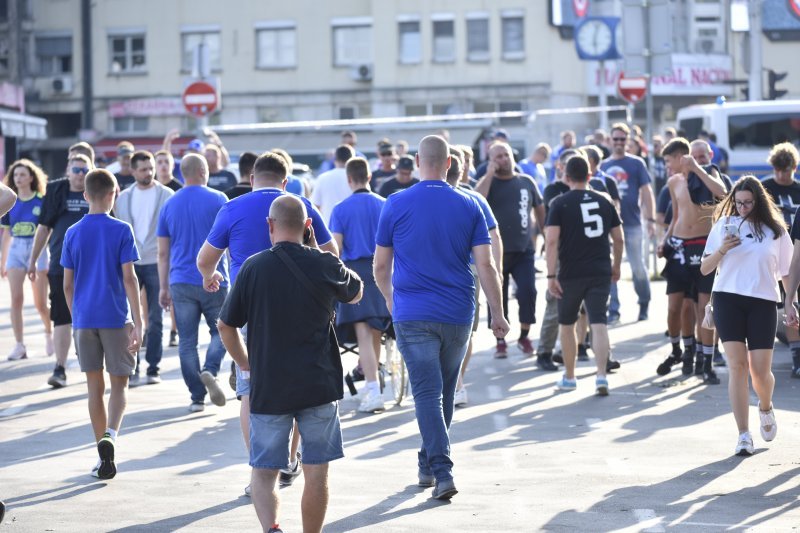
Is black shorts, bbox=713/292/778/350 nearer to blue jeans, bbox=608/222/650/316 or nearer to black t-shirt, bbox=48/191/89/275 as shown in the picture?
black t-shirt, bbox=48/191/89/275

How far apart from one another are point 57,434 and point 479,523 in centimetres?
406

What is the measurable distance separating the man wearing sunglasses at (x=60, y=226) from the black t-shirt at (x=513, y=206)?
12.3ft

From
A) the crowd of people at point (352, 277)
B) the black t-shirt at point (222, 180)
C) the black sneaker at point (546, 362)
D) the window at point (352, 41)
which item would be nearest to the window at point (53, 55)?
the window at point (352, 41)

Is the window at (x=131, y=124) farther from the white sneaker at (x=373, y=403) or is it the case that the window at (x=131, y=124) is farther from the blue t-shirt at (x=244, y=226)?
the blue t-shirt at (x=244, y=226)

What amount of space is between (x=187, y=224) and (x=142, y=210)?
2.21 meters

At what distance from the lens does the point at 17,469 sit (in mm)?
9133

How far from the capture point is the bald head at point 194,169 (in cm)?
1134

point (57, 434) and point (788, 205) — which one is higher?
point (788, 205)

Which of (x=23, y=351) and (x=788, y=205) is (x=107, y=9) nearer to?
(x=23, y=351)

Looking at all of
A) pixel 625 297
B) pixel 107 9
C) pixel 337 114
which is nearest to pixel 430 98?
pixel 337 114

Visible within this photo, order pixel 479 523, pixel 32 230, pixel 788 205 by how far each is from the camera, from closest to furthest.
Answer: pixel 479 523, pixel 788 205, pixel 32 230

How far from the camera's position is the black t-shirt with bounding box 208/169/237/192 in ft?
54.9

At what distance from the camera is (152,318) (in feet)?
43.8

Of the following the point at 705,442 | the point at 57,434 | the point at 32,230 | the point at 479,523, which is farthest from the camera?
the point at 32,230
